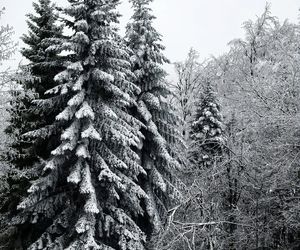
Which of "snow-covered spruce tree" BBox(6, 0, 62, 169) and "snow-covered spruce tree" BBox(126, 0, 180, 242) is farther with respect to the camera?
"snow-covered spruce tree" BBox(126, 0, 180, 242)

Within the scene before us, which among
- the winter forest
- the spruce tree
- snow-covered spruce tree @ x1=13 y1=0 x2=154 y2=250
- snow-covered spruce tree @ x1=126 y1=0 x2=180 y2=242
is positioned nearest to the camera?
the winter forest

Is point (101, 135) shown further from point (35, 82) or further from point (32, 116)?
point (35, 82)

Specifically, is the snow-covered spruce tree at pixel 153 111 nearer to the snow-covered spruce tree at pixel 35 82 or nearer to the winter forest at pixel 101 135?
the winter forest at pixel 101 135

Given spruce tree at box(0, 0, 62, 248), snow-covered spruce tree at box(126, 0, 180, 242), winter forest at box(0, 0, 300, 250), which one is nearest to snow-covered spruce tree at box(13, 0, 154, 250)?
winter forest at box(0, 0, 300, 250)

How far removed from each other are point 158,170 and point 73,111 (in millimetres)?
5636

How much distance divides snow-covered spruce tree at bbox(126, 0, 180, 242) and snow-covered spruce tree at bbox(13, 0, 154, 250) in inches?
71.1

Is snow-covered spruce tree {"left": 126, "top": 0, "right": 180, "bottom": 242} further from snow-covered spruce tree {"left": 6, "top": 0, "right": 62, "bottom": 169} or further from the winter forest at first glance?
snow-covered spruce tree {"left": 6, "top": 0, "right": 62, "bottom": 169}

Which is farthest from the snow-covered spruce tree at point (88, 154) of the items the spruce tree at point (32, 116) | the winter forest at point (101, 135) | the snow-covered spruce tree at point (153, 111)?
the snow-covered spruce tree at point (153, 111)

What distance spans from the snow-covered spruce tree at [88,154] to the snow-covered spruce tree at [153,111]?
5.92ft

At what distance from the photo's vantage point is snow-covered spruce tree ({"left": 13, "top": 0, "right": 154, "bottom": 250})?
11.4m

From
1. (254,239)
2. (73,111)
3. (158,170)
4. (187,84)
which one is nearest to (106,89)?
(73,111)

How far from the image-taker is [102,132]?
12.6 meters

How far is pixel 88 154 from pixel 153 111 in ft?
17.1

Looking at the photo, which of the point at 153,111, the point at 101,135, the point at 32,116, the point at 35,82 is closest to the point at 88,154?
the point at 101,135
